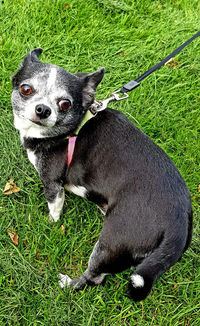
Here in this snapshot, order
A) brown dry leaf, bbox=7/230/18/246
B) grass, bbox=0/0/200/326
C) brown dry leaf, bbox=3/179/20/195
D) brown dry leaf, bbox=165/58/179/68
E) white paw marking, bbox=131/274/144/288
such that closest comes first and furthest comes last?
white paw marking, bbox=131/274/144/288 → grass, bbox=0/0/200/326 → brown dry leaf, bbox=7/230/18/246 → brown dry leaf, bbox=3/179/20/195 → brown dry leaf, bbox=165/58/179/68

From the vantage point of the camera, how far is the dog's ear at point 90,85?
2723 millimetres

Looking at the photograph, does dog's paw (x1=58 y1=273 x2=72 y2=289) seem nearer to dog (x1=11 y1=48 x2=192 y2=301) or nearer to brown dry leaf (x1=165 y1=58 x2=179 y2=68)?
dog (x1=11 y1=48 x2=192 y2=301)

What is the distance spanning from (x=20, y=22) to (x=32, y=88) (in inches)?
94.9

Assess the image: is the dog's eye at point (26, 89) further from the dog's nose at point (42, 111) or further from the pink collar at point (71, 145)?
the pink collar at point (71, 145)

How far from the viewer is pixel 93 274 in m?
2.84

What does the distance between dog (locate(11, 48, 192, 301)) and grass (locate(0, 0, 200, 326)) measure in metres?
0.40

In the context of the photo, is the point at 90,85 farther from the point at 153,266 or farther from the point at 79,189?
the point at 153,266

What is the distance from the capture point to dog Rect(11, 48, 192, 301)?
2381 millimetres

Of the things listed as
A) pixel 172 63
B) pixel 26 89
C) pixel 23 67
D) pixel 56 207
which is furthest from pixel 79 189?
pixel 172 63

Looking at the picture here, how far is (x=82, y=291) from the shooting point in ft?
10.0

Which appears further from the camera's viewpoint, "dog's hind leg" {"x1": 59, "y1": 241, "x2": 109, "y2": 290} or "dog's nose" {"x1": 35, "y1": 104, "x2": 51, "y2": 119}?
"dog's hind leg" {"x1": 59, "y1": 241, "x2": 109, "y2": 290}

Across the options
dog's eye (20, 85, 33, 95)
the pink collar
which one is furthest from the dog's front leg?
dog's eye (20, 85, 33, 95)

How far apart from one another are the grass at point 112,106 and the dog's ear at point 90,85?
123cm

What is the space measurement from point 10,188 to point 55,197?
0.73m
